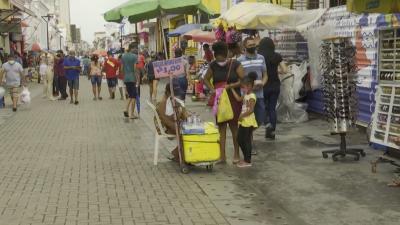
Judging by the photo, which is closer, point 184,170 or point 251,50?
point 184,170

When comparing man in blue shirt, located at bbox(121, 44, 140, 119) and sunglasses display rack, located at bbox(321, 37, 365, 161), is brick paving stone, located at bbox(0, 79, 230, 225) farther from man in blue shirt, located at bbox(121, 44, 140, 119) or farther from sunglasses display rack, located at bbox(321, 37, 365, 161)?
sunglasses display rack, located at bbox(321, 37, 365, 161)

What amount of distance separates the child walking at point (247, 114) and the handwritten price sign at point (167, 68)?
89cm

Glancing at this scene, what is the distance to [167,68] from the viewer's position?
8320mm

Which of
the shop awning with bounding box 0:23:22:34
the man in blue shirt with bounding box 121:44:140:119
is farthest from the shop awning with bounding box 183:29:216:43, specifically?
the shop awning with bounding box 0:23:22:34

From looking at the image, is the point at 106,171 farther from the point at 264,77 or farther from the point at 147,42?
the point at 147,42

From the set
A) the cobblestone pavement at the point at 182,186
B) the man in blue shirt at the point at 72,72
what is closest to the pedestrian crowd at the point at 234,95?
the cobblestone pavement at the point at 182,186

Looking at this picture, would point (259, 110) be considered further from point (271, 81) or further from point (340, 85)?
point (271, 81)

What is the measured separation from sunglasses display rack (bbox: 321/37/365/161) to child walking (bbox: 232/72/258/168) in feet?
3.45

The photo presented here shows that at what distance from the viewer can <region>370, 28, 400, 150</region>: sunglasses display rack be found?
720 cm

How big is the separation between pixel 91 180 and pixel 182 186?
47.9 inches

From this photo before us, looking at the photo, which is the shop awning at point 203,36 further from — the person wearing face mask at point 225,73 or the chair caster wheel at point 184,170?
the chair caster wheel at point 184,170

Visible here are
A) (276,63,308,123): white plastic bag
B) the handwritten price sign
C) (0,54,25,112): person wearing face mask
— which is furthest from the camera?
(0,54,25,112): person wearing face mask

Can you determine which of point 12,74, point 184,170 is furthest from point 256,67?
point 12,74

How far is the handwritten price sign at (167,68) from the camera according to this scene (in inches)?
325
